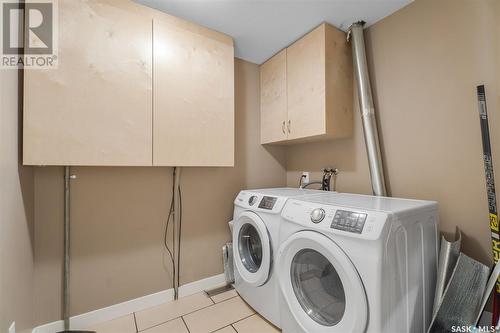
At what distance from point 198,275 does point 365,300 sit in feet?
4.96

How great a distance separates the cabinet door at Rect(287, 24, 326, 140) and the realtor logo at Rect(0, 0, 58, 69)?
5.37 feet

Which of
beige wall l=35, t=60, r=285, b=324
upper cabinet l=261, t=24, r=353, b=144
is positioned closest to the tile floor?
beige wall l=35, t=60, r=285, b=324

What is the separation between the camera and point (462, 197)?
1271 millimetres

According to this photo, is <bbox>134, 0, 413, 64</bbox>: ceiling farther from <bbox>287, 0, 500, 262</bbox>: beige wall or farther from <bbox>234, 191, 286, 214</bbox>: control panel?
<bbox>234, 191, 286, 214</bbox>: control panel

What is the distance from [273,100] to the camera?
2152 millimetres

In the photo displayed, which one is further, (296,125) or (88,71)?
(296,125)

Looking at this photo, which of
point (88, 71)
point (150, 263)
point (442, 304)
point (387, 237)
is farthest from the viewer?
point (150, 263)

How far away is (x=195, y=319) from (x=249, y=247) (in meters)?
0.65

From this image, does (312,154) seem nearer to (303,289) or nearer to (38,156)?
(303,289)

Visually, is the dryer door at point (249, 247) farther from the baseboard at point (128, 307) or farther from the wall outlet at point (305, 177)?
the wall outlet at point (305, 177)

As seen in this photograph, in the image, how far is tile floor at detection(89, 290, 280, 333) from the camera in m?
1.48

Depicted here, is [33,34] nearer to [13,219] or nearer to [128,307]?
[13,219]

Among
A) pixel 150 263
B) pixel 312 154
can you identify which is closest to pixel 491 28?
pixel 312 154

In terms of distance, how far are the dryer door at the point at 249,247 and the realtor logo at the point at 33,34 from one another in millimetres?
1539
